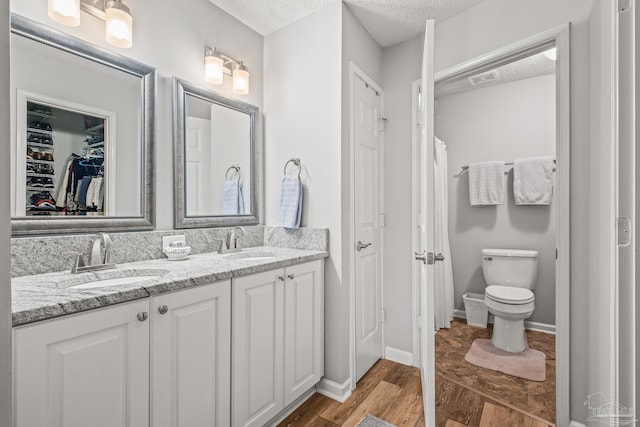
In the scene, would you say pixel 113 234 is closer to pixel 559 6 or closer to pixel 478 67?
pixel 478 67

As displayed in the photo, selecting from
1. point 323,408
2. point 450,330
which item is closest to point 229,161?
point 323,408

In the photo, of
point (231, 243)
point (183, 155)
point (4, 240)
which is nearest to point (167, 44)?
point (183, 155)

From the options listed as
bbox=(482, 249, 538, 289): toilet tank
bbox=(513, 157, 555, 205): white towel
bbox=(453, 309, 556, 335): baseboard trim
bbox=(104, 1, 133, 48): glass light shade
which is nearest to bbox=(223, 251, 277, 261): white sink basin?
bbox=(104, 1, 133, 48): glass light shade

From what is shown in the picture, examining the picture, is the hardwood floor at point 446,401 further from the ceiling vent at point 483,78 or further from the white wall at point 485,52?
the ceiling vent at point 483,78

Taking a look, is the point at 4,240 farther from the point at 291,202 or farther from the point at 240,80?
the point at 240,80

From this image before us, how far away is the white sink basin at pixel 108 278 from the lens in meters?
1.22

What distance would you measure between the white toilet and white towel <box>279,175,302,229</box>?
73.4 inches

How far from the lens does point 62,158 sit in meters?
1.37

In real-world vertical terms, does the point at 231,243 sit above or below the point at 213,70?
below

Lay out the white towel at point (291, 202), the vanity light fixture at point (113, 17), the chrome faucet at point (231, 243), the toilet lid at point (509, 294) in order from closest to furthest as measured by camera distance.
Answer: the vanity light fixture at point (113, 17) → the chrome faucet at point (231, 243) → the white towel at point (291, 202) → the toilet lid at point (509, 294)

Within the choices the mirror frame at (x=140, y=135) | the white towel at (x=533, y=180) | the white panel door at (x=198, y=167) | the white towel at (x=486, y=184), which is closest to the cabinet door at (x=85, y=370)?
the mirror frame at (x=140, y=135)

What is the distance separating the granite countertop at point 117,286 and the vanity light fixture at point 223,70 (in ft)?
3.66

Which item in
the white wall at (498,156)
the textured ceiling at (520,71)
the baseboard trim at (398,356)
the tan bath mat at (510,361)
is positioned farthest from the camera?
the white wall at (498,156)

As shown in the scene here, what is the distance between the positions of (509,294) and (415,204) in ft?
4.05
